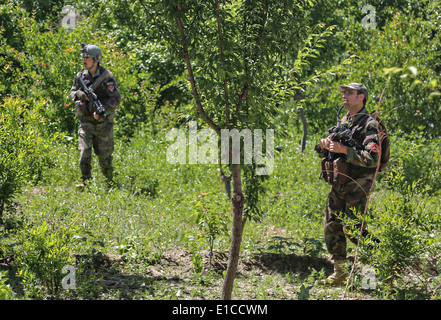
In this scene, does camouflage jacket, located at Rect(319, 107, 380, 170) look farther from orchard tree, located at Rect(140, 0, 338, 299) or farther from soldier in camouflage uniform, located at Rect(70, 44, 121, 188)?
soldier in camouflage uniform, located at Rect(70, 44, 121, 188)

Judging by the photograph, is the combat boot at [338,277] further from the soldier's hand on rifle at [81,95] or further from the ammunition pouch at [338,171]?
the soldier's hand on rifle at [81,95]

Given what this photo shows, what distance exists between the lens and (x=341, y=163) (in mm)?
5445

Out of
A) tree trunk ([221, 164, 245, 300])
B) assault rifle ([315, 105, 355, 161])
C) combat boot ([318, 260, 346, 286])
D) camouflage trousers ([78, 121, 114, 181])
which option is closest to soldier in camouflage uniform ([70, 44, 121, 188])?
camouflage trousers ([78, 121, 114, 181])

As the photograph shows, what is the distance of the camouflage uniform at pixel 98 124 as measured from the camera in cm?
802

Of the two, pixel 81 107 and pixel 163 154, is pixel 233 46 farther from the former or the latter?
pixel 163 154

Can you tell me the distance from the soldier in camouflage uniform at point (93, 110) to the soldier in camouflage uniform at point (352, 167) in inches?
135

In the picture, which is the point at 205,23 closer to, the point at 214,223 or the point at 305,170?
the point at 214,223

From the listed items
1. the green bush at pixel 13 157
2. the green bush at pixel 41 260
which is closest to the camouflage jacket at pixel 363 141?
the green bush at pixel 41 260

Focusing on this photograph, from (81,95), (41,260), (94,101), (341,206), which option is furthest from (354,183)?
(81,95)

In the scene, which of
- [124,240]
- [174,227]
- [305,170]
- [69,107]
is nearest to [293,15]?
[124,240]

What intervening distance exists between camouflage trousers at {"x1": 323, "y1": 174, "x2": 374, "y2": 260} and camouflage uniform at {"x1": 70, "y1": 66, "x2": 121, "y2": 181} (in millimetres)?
3617

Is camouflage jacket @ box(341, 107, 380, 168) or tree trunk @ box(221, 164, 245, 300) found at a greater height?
camouflage jacket @ box(341, 107, 380, 168)

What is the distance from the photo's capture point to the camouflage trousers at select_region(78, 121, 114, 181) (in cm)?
816

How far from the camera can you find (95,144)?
27.3 feet
